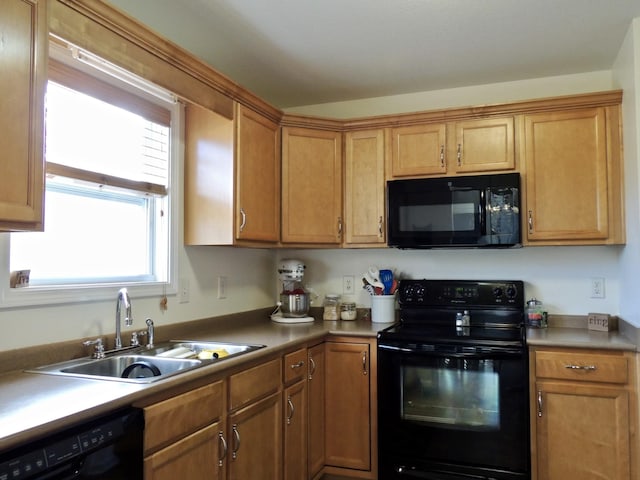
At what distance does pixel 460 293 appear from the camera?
3.12m

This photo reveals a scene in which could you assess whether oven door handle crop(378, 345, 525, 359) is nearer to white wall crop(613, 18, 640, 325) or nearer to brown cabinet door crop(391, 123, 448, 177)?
white wall crop(613, 18, 640, 325)

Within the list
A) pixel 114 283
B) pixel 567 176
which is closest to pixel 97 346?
pixel 114 283

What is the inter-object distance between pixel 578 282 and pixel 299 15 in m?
2.16

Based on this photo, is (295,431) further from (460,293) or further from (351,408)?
(460,293)

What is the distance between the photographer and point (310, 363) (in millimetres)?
2648

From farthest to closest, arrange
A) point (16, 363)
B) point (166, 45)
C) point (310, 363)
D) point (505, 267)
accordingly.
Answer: point (505, 267) → point (310, 363) → point (166, 45) → point (16, 363)

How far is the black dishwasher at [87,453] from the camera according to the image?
3.75ft

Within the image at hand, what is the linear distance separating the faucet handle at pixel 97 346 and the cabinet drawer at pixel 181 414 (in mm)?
498

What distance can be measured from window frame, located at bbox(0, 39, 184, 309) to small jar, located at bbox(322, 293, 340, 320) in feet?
3.67

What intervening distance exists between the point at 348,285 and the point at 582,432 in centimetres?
161

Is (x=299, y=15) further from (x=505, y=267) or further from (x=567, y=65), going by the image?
(x=505, y=267)

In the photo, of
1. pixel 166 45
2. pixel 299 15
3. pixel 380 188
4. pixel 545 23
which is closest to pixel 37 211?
pixel 166 45

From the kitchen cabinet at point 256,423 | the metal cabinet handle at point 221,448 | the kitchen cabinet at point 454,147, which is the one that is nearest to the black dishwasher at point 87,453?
the metal cabinet handle at point 221,448

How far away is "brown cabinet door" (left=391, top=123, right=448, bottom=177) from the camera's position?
118 inches
